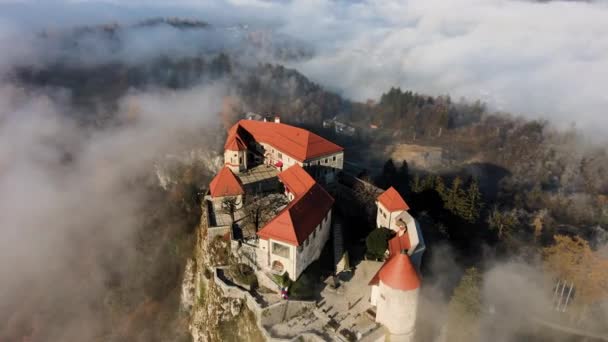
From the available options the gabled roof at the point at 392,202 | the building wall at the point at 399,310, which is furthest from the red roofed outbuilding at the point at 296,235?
the building wall at the point at 399,310

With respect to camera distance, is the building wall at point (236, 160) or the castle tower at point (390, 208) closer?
the castle tower at point (390, 208)

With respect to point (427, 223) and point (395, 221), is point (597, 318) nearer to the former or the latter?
point (427, 223)

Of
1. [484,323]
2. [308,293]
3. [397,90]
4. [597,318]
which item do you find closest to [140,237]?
[308,293]

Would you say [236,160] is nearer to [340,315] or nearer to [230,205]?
[230,205]

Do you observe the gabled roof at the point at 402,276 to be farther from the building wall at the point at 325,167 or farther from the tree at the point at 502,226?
the tree at the point at 502,226

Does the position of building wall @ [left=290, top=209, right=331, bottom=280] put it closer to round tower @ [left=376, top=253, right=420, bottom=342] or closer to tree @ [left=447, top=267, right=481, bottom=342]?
round tower @ [left=376, top=253, right=420, bottom=342]

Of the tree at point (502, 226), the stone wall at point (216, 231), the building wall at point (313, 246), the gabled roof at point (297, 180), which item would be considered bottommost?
the tree at point (502, 226)
